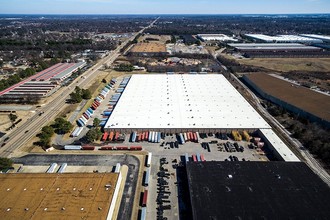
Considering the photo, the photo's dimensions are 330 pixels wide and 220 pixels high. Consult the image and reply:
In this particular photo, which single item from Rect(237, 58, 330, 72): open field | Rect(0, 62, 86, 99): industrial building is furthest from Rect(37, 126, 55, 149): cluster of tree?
Rect(237, 58, 330, 72): open field

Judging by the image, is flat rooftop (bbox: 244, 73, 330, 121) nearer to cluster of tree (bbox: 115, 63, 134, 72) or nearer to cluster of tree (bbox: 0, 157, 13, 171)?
cluster of tree (bbox: 115, 63, 134, 72)

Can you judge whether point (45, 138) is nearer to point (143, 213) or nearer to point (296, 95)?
point (143, 213)

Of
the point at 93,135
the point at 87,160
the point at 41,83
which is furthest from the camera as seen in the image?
the point at 41,83

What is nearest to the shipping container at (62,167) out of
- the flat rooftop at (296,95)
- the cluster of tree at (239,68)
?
the flat rooftop at (296,95)

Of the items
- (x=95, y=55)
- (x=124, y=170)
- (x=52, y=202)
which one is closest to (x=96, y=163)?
(x=124, y=170)

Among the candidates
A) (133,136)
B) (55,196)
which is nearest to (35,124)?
(133,136)

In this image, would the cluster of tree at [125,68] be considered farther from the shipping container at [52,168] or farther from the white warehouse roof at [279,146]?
the white warehouse roof at [279,146]
